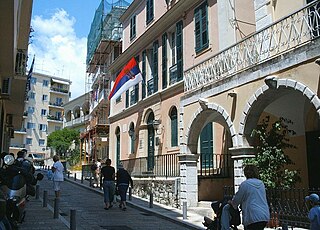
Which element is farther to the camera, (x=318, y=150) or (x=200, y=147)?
(x=200, y=147)

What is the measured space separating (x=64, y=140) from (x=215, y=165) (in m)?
44.0

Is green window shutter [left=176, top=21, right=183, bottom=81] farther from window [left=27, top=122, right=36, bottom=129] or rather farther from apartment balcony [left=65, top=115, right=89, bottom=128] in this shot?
window [left=27, top=122, right=36, bottom=129]

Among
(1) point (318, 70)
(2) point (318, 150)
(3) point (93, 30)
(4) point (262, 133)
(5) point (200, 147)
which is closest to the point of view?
(1) point (318, 70)

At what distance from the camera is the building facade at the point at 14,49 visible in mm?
10177

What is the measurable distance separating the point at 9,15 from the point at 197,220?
7.93 m

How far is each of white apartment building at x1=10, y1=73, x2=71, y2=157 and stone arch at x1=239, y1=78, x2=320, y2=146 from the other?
207 feet

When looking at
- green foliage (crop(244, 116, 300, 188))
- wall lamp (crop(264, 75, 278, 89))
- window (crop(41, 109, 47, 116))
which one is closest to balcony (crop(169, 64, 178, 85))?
green foliage (crop(244, 116, 300, 188))

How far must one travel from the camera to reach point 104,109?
1459 inches

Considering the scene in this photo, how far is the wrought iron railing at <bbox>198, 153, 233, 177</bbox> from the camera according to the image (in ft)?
50.3

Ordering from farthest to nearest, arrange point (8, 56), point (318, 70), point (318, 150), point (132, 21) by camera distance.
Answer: point (132, 21), point (8, 56), point (318, 150), point (318, 70)

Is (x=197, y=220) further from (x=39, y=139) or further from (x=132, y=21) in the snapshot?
(x=39, y=139)

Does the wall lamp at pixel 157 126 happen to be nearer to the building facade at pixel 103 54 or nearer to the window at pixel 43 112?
the building facade at pixel 103 54

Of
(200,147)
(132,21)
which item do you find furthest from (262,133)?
(132,21)

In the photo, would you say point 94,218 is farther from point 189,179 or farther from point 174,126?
point 174,126
